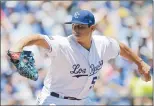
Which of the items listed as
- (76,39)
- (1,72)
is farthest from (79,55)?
(1,72)

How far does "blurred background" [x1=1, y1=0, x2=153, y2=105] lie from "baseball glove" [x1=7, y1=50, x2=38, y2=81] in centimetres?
376

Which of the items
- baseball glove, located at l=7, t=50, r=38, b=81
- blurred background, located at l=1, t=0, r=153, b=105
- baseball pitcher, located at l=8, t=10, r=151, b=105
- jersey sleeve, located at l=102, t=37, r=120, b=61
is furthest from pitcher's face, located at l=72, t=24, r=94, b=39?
blurred background, located at l=1, t=0, r=153, b=105

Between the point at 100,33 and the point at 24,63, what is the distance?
4567mm

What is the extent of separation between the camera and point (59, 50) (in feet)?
15.5

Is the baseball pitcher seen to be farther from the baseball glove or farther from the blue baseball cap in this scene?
the baseball glove

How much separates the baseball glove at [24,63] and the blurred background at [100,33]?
3761 mm

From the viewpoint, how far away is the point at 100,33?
8508 millimetres

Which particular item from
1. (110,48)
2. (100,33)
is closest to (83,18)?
(110,48)

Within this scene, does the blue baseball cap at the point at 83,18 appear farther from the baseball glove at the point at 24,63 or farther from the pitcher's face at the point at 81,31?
the baseball glove at the point at 24,63

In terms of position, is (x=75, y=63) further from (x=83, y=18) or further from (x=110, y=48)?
(x=110, y=48)

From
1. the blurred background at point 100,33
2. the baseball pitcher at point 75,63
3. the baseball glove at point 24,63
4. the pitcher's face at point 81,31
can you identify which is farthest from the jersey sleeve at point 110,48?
the blurred background at point 100,33

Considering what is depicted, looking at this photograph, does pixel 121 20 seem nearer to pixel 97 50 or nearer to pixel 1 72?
pixel 1 72

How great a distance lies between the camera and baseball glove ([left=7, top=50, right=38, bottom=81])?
12.9 feet

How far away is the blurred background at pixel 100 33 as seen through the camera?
804 cm
